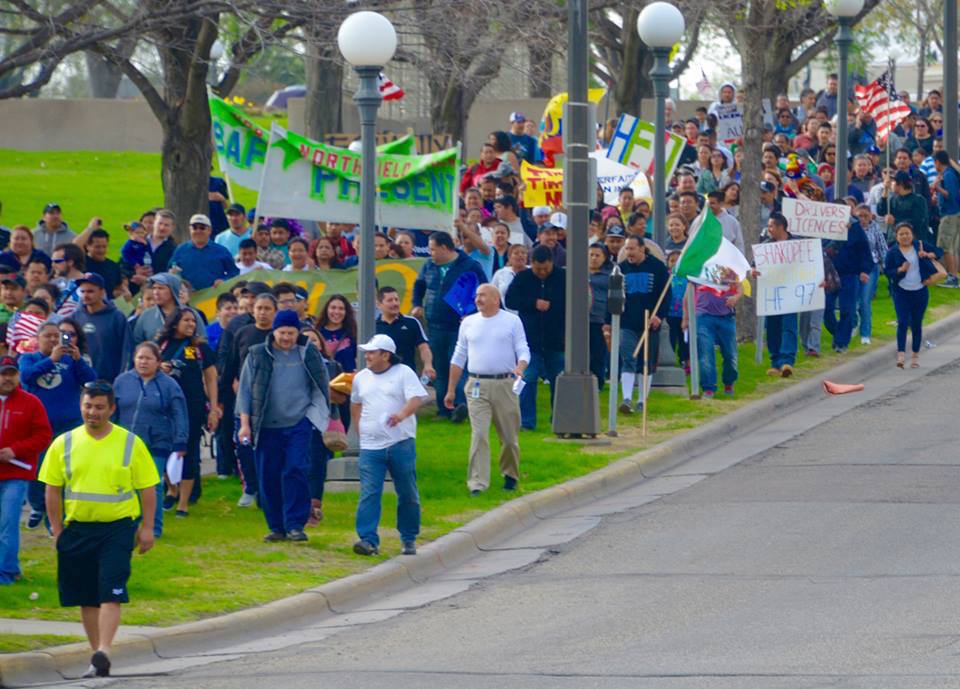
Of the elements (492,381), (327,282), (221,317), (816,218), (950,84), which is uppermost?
(950,84)

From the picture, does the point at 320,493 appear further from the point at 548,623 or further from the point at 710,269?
the point at 710,269

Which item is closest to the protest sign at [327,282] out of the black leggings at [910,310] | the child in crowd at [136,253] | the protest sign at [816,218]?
the child in crowd at [136,253]

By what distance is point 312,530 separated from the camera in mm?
14695

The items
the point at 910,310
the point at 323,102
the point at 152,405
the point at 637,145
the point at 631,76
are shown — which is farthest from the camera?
the point at 631,76

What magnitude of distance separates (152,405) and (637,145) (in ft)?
36.2

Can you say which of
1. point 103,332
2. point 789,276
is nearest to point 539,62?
point 789,276

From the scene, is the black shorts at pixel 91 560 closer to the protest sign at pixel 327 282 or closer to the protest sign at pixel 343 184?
the protest sign at pixel 343 184

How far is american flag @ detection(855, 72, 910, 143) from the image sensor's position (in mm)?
27883

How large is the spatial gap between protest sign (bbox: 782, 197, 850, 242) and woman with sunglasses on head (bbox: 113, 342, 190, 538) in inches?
399

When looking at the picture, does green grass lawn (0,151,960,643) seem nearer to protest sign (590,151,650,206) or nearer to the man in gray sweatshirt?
the man in gray sweatshirt

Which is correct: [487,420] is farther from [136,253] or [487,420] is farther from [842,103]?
[842,103]

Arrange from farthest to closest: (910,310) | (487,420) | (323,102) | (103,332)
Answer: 1. (323,102)
2. (910,310)
3. (487,420)
4. (103,332)

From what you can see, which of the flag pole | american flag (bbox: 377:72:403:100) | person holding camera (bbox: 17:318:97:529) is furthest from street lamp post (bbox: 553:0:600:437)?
american flag (bbox: 377:72:403:100)

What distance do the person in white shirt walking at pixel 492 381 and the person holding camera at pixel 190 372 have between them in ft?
7.14
